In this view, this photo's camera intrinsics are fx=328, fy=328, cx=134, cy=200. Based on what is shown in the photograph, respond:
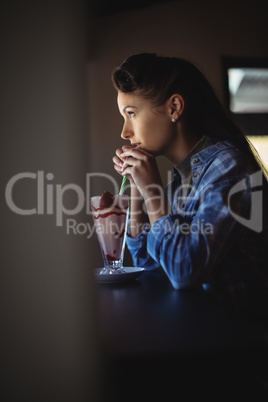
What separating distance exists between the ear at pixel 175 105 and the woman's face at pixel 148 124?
1 centimetres

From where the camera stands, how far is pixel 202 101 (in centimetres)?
120

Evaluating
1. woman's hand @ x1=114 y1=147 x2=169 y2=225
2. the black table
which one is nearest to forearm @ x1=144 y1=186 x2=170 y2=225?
woman's hand @ x1=114 y1=147 x2=169 y2=225

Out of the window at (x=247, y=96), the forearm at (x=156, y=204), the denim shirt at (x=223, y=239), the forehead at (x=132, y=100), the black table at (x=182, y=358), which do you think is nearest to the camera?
the black table at (x=182, y=358)

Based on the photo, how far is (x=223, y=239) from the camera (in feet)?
2.52

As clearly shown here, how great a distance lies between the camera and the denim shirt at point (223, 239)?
0.75 m

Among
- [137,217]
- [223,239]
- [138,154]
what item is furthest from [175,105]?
[223,239]

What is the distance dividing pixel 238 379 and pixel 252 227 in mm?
478

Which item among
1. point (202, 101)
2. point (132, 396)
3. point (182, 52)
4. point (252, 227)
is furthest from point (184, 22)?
point (132, 396)

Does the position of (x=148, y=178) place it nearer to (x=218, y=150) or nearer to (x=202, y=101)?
(x=218, y=150)

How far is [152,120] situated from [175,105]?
99 mm

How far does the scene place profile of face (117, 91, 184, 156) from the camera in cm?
114

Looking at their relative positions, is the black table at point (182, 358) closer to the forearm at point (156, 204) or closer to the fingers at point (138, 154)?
the forearm at point (156, 204)

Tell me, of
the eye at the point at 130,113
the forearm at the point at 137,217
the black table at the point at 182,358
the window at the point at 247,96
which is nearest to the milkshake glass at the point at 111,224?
the forearm at the point at 137,217

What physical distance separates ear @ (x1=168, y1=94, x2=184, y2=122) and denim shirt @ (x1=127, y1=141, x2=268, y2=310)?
0.95 ft
